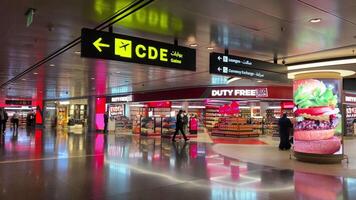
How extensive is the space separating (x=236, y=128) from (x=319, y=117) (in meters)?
10.9

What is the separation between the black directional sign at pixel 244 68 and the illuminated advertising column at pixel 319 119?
3.77 ft

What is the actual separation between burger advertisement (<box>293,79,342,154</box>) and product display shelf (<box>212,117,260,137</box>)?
10341 millimetres

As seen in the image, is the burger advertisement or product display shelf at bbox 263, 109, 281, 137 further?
product display shelf at bbox 263, 109, 281, 137

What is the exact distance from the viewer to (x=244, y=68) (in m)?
8.62

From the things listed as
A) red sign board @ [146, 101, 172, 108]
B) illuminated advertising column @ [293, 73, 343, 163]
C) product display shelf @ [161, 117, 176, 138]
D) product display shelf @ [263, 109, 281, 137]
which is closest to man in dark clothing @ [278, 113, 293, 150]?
illuminated advertising column @ [293, 73, 343, 163]

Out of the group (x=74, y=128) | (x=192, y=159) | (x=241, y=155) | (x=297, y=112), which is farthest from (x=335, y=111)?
(x=74, y=128)

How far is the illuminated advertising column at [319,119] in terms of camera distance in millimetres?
9906

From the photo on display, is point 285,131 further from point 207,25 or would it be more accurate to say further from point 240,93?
point 207,25

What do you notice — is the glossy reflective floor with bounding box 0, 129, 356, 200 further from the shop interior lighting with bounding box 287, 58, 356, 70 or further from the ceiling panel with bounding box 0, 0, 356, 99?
the shop interior lighting with bounding box 287, 58, 356, 70

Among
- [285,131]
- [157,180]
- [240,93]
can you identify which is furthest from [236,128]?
[157,180]

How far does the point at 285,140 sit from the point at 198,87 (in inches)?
329

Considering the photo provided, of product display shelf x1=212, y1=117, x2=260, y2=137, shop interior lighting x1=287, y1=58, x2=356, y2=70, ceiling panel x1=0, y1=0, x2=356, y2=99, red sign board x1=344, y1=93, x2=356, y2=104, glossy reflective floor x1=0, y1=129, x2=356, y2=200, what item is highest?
ceiling panel x1=0, y1=0, x2=356, y2=99

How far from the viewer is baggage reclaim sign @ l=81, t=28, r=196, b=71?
6180 millimetres

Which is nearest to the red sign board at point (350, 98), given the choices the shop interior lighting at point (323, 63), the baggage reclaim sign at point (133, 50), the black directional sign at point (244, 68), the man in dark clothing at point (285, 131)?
the man in dark clothing at point (285, 131)
